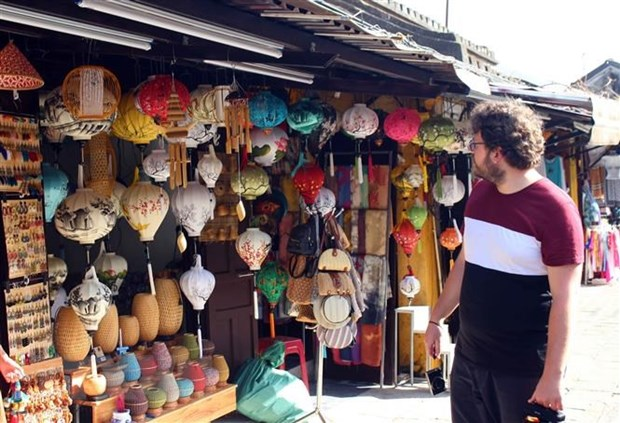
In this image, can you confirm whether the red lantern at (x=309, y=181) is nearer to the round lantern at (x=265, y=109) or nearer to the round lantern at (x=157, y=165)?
the round lantern at (x=265, y=109)

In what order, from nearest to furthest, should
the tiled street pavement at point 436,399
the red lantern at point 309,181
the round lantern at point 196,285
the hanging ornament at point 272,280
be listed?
1. the round lantern at point 196,285
2. the red lantern at point 309,181
3. the hanging ornament at point 272,280
4. the tiled street pavement at point 436,399

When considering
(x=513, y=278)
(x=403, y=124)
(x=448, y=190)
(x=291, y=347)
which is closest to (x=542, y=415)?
(x=513, y=278)

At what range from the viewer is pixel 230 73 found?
4352 mm

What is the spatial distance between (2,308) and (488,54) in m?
8.32

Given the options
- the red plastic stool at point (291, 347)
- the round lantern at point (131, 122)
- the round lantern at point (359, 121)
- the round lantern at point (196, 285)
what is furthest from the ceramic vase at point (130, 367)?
the round lantern at point (359, 121)

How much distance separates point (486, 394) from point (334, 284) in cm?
208

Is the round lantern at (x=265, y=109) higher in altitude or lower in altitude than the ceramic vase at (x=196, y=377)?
higher

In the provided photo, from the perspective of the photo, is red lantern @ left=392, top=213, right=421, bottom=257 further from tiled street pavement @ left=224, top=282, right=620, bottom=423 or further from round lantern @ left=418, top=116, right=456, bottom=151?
tiled street pavement @ left=224, top=282, right=620, bottom=423

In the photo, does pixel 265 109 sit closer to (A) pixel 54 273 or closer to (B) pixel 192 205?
(B) pixel 192 205

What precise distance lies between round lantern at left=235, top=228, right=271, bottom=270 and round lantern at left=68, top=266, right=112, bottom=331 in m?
1.43

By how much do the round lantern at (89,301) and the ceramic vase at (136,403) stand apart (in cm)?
57

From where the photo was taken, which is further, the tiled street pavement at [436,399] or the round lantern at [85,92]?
the tiled street pavement at [436,399]

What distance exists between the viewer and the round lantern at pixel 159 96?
3387 mm

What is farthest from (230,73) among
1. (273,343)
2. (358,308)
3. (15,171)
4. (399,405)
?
(399,405)
